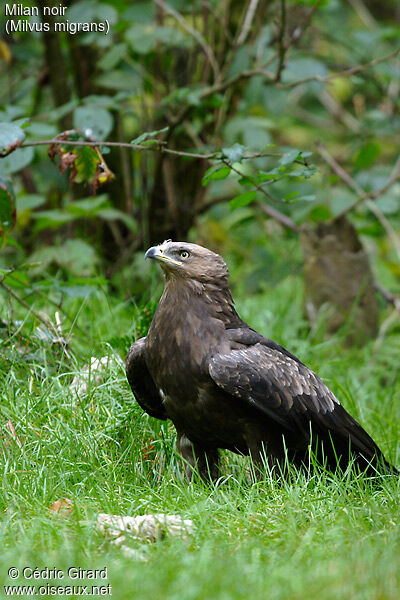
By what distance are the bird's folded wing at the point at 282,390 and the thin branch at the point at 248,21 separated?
125 inches

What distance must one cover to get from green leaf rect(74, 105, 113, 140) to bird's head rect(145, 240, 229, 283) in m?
1.69

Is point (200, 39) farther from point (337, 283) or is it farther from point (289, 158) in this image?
point (289, 158)

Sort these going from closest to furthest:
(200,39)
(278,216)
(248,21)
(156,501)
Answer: (156,501) < (248,21) < (200,39) < (278,216)

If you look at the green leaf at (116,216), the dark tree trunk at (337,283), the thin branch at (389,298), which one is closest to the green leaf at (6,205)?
the green leaf at (116,216)

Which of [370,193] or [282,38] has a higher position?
[282,38]

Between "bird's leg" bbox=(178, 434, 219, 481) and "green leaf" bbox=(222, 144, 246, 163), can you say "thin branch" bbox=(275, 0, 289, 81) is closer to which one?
"green leaf" bbox=(222, 144, 246, 163)

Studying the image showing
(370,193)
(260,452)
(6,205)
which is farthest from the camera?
(370,193)

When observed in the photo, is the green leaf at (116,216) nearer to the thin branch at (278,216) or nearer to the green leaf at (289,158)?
the thin branch at (278,216)

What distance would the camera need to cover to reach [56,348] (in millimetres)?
4680

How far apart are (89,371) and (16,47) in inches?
163

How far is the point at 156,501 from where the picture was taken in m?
Result: 3.46

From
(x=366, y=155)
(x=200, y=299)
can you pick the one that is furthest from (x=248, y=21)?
(x=200, y=299)

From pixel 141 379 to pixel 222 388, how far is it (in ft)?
1.90

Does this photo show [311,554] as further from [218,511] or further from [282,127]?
[282,127]
